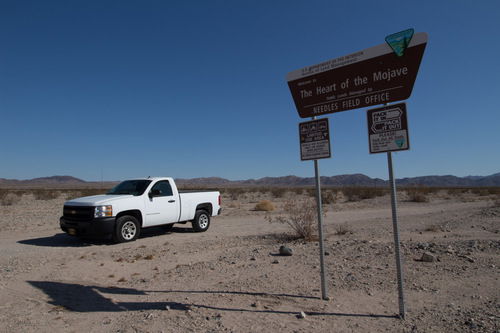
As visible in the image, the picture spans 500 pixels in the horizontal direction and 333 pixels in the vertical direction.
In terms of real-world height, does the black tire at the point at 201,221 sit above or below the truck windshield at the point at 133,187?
below

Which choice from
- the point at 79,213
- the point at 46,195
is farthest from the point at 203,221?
the point at 46,195

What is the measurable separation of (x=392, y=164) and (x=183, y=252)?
19.5 ft

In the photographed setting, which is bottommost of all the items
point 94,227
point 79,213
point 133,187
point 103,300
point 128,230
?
point 103,300

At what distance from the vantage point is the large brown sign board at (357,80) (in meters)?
4.09

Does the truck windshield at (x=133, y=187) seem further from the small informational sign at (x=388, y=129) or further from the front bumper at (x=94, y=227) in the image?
the small informational sign at (x=388, y=129)

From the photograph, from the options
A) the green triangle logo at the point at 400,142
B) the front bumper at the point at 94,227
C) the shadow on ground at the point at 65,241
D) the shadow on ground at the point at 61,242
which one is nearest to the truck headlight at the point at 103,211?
the front bumper at the point at 94,227

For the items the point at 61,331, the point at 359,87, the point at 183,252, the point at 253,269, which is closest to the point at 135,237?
the point at 183,252

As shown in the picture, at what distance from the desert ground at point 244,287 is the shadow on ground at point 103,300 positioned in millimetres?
16

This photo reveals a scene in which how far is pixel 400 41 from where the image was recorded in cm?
409

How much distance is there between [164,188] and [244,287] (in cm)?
652

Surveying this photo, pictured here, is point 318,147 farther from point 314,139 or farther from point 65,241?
point 65,241

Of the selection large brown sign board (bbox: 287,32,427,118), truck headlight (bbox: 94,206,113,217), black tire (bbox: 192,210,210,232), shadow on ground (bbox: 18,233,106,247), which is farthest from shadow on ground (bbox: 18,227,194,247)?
large brown sign board (bbox: 287,32,427,118)

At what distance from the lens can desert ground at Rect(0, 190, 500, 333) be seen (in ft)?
13.6

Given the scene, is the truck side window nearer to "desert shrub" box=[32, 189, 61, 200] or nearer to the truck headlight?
the truck headlight
